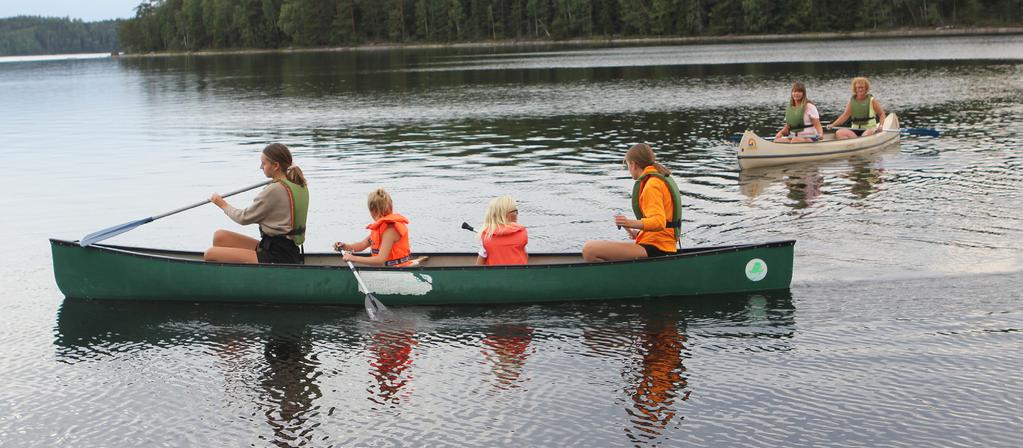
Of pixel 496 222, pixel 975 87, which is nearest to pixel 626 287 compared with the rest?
pixel 496 222

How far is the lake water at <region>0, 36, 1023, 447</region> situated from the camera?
7598mm

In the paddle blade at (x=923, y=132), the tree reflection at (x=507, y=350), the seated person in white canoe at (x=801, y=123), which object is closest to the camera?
the tree reflection at (x=507, y=350)

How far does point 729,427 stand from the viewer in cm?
730

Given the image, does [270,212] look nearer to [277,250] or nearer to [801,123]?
[277,250]

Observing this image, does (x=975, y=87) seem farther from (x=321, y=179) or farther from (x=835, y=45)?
(x=835, y=45)

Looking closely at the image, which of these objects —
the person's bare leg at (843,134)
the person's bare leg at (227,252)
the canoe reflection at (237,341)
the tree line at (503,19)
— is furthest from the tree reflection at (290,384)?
the tree line at (503,19)

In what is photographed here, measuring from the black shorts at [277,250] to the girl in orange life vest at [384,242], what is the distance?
0.51m

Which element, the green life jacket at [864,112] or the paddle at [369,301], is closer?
the paddle at [369,301]

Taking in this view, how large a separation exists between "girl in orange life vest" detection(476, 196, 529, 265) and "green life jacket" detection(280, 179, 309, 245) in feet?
6.16

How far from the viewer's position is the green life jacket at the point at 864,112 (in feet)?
69.9

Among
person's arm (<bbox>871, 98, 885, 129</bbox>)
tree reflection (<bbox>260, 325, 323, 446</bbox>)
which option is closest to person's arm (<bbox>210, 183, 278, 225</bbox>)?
tree reflection (<bbox>260, 325, 323, 446</bbox>)

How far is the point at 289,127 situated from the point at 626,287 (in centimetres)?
2400

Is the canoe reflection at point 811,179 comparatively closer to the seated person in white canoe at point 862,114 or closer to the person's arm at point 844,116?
the seated person in white canoe at point 862,114

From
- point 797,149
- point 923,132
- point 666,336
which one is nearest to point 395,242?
point 666,336
